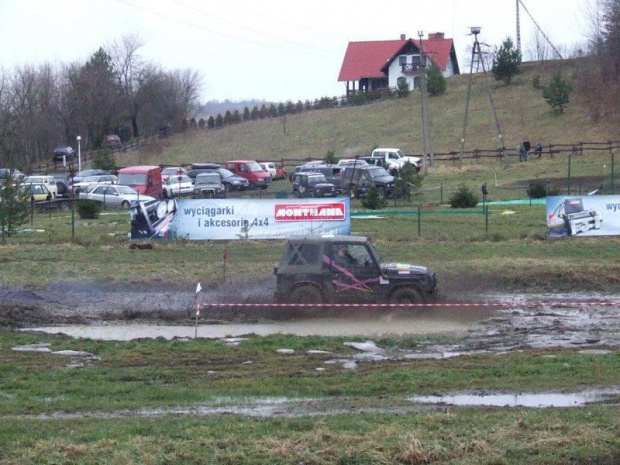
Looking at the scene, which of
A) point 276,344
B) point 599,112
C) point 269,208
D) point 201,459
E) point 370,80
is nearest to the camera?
point 201,459

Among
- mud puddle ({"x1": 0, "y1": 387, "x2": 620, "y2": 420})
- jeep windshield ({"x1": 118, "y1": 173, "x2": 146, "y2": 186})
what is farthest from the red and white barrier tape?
jeep windshield ({"x1": 118, "y1": 173, "x2": 146, "y2": 186})

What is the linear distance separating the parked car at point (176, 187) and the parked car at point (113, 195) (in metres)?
2.66

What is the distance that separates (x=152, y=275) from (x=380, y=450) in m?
16.2

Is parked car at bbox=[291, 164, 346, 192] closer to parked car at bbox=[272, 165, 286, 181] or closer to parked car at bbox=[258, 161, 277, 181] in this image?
parked car at bbox=[258, 161, 277, 181]

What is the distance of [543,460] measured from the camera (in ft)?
30.9

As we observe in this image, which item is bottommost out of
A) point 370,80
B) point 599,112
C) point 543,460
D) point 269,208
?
point 543,460

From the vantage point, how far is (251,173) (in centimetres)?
6019

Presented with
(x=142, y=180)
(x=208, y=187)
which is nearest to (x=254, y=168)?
(x=208, y=187)

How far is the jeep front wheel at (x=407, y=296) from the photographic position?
781 inches

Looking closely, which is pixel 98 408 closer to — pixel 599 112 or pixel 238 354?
pixel 238 354

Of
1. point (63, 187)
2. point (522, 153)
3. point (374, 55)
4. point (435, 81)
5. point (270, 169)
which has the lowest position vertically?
point (63, 187)

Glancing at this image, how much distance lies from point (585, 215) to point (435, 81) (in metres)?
65.8

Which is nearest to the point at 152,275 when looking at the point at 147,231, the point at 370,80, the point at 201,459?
the point at 147,231

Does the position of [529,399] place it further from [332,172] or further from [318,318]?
[332,172]
